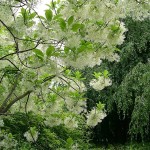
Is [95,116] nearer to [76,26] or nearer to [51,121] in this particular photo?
[51,121]

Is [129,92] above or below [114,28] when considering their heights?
above

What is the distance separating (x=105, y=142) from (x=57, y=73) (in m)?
7.75

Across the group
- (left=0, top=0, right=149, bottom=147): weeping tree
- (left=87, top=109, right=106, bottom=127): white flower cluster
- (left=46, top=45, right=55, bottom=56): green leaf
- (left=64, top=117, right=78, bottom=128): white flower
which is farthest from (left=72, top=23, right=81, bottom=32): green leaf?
(left=64, top=117, right=78, bottom=128): white flower

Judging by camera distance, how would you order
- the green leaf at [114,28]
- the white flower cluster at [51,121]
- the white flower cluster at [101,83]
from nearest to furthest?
the green leaf at [114,28], the white flower cluster at [101,83], the white flower cluster at [51,121]

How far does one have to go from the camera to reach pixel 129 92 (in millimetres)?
7195

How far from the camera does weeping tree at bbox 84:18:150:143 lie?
6.62 metres

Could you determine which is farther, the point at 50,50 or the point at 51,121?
the point at 51,121

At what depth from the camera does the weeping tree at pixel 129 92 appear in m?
6.62

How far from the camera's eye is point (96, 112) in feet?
8.71

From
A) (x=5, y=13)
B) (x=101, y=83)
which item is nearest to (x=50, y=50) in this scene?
(x=5, y=13)

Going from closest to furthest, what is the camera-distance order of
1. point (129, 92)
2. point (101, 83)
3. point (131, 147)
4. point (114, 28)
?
point (114, 28), point (101, 83), point (129, 92), point (131, 147)

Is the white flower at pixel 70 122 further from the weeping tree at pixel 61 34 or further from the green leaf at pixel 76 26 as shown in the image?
the green leaf at pixel 76 26

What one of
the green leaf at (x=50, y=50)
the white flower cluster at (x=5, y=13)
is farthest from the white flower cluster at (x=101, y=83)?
the white flower cluster at (x=5, y=13)

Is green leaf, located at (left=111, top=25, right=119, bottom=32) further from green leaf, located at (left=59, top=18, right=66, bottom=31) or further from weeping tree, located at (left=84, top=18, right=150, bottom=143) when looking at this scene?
weeping tree, located at (left=84, top=18, right=150, bottom=143)
